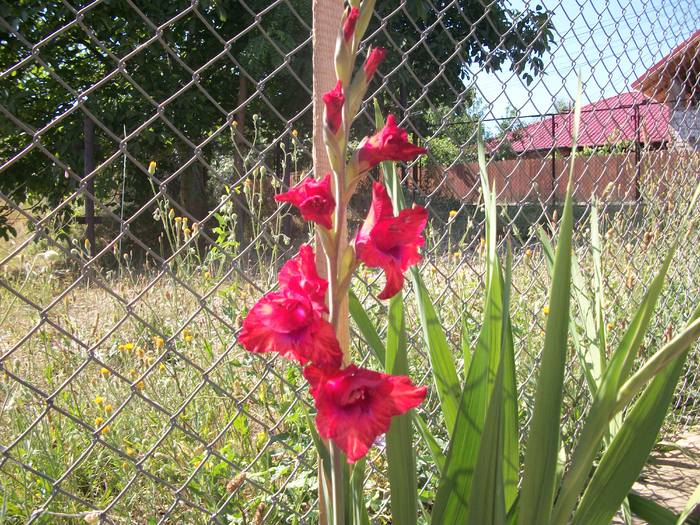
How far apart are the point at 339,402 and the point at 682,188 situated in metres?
2.96

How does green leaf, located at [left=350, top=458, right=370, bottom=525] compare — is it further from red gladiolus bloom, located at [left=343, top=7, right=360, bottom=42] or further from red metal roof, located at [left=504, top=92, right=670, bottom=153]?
red metal roof, located at [left=504, top=92, right=670, bottom=153]

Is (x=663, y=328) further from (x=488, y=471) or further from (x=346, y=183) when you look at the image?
(x=346, y=183)

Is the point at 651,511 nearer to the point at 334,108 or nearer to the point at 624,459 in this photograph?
the point at 624,459

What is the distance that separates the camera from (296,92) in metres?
8.69

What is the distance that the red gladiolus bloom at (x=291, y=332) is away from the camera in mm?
792

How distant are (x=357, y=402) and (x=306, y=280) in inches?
7.3

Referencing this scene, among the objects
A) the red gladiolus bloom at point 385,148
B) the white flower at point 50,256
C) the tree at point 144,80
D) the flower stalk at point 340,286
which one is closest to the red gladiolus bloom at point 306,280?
the flower stalk at point 340,286

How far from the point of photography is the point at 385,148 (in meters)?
0.83

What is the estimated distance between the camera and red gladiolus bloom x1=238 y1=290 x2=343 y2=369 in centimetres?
79

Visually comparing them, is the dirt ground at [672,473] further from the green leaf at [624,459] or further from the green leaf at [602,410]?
the green leaf at [602,410]

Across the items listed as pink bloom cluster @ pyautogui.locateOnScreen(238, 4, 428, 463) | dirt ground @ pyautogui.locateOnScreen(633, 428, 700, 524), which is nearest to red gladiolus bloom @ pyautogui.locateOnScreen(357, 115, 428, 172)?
pink bloom cluster @ pyautogui.locateOnScreen(238, 4, 428, 463)

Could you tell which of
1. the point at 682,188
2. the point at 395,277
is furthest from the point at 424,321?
the point at 682,188

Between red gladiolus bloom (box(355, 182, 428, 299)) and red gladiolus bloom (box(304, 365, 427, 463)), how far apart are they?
0.12 m

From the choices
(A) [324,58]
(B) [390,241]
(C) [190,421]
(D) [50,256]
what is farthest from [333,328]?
(C) [190,421]
